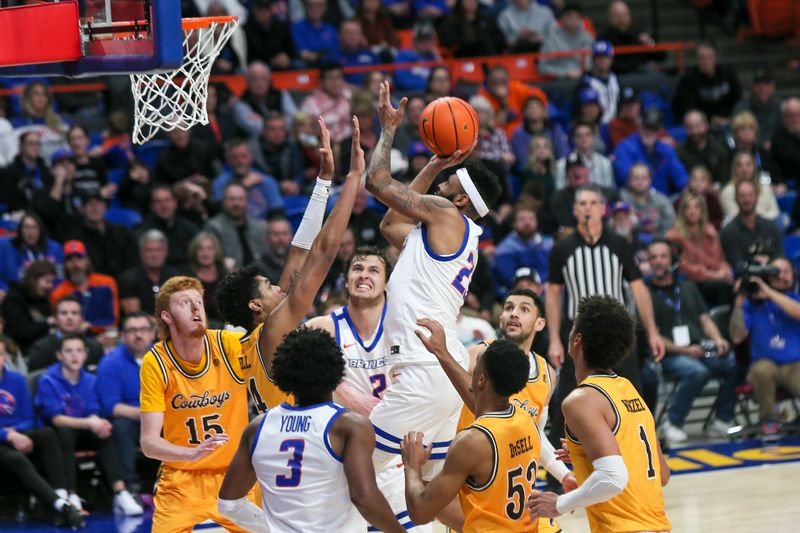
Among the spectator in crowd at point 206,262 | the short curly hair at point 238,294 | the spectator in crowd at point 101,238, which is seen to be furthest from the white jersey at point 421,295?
the spectator in crowd at point 101,238

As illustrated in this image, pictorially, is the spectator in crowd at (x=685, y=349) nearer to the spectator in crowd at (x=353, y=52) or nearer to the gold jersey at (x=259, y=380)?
the spectator in crowd at (x=353, y=52)

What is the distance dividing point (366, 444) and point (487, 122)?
8313 mm

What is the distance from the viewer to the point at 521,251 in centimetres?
1132

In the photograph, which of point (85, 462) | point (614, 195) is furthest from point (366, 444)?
point (614, 195)

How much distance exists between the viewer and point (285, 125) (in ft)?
40.7

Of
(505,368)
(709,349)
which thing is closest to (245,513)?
(505,368)

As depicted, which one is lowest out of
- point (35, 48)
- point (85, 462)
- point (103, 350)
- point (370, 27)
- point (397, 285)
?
point (85, 462)

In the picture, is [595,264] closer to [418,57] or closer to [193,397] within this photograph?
[193,397]

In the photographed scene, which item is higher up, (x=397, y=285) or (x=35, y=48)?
(x=35, y=48)

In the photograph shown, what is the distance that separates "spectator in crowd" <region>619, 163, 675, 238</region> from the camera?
12273 millimetres

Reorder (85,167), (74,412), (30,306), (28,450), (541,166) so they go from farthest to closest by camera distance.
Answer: (541,166) → (85,167) → (30,306) → (74,412) → (28,450)

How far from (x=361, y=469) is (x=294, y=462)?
0.26 metres

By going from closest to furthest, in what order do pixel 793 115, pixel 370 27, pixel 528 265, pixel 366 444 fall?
pixel 366 444 → pixel 528 265 → pixel 793 115 → pixel 370 27

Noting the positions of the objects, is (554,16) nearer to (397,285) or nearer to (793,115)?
(793,115)
